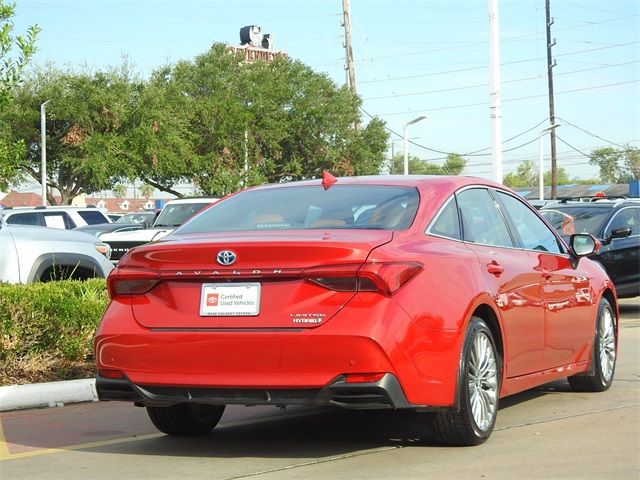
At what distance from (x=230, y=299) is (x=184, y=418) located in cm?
141

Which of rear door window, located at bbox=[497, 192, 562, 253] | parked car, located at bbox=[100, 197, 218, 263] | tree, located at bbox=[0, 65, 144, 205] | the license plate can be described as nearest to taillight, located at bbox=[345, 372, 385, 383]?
the license plate

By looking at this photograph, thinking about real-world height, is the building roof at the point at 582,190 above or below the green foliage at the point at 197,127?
below

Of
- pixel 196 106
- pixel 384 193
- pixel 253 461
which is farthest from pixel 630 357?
pixel 196 106

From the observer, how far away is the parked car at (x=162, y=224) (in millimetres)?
20266

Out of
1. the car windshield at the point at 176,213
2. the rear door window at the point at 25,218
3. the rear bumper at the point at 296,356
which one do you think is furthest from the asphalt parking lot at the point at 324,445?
the rear door window at the point at 25,218

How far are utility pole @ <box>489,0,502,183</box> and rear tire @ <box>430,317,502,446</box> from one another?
1423 cm

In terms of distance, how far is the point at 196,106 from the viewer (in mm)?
58344

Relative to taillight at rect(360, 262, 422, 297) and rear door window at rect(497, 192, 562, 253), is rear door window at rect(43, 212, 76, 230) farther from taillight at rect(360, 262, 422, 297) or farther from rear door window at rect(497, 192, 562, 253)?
taillight at rect(360, 262, 422, 297)

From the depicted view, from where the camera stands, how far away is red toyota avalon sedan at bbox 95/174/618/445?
573cm

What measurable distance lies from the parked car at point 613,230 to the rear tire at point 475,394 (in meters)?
9.96

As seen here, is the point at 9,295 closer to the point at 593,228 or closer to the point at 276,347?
the point at 276,347

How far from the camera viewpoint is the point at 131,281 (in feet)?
20.5

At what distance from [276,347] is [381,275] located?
0.64m

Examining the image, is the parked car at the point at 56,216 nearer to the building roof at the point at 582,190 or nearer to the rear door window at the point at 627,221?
the rear door window at the point at 627,221
